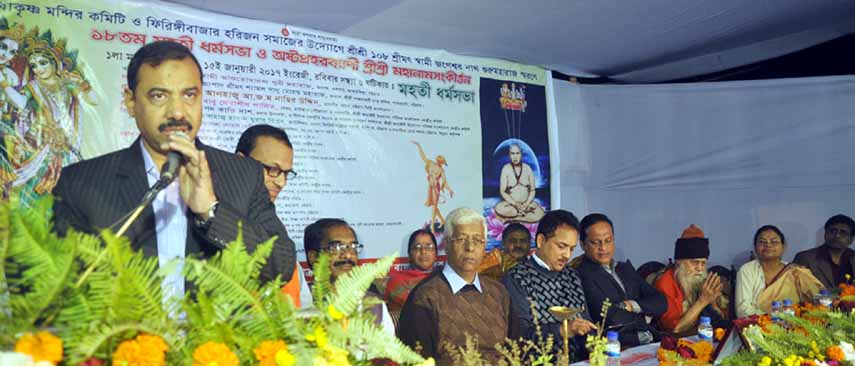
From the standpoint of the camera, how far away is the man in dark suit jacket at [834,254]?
5379 mm

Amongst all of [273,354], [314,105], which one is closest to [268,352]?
[273,354]

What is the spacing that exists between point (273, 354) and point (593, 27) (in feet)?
12.2

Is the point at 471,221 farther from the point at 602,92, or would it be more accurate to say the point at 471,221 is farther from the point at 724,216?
the point at 724,216

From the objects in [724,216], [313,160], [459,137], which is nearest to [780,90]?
[724,216]

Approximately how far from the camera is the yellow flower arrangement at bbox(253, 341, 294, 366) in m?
1.09

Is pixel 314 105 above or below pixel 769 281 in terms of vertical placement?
above

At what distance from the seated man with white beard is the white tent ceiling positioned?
1.33 metres

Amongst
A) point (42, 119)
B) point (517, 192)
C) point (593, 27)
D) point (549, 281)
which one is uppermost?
point (593, 27)

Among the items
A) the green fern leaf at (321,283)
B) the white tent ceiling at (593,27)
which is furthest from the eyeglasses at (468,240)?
the green fern leaf at (321,283)

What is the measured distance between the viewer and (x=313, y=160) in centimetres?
404

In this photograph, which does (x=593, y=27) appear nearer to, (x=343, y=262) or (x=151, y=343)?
(x=343, y=262)

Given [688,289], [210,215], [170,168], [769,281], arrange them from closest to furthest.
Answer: [170,168] < [210,215] < [688,289] < [769,281]

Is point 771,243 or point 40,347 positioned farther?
point 771,243

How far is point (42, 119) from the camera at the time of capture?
3289 mm
